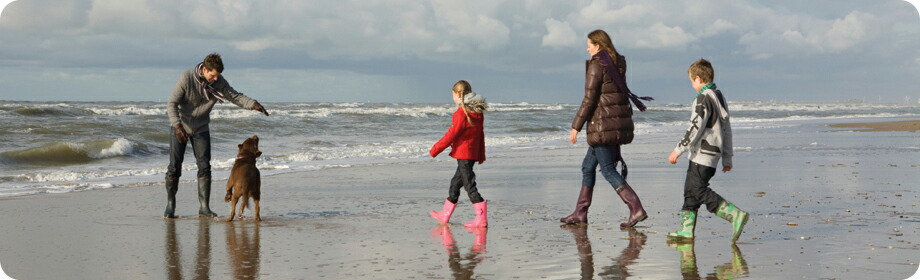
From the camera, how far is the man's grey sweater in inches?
310

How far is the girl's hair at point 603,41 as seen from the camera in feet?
22.6

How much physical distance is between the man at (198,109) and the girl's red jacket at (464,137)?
1.69 meters

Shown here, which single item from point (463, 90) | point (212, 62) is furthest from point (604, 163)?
point (212, 62)

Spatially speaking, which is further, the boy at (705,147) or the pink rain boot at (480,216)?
the pink rain boot at (480,216)

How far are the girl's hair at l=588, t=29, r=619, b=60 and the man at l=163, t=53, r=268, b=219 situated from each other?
287 centimetres

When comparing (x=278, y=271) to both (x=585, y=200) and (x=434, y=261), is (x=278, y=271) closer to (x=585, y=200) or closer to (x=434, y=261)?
(x=434, y=261)

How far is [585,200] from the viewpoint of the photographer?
23.6 ft

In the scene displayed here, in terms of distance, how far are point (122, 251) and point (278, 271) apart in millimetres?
1467

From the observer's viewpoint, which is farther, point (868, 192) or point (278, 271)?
point (868, 192)

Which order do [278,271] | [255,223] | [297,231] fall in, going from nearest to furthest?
1. [278,271]
2. [297,231]
3. [255,223]

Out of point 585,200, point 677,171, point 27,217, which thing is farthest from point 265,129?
point 585,200

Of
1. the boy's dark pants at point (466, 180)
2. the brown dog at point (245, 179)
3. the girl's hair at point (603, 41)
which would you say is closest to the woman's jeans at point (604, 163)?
the girl's hair at point (603, 41)

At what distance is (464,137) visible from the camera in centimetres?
733

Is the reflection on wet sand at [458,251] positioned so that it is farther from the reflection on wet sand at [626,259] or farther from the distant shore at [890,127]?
the distant shore at [890,127]
